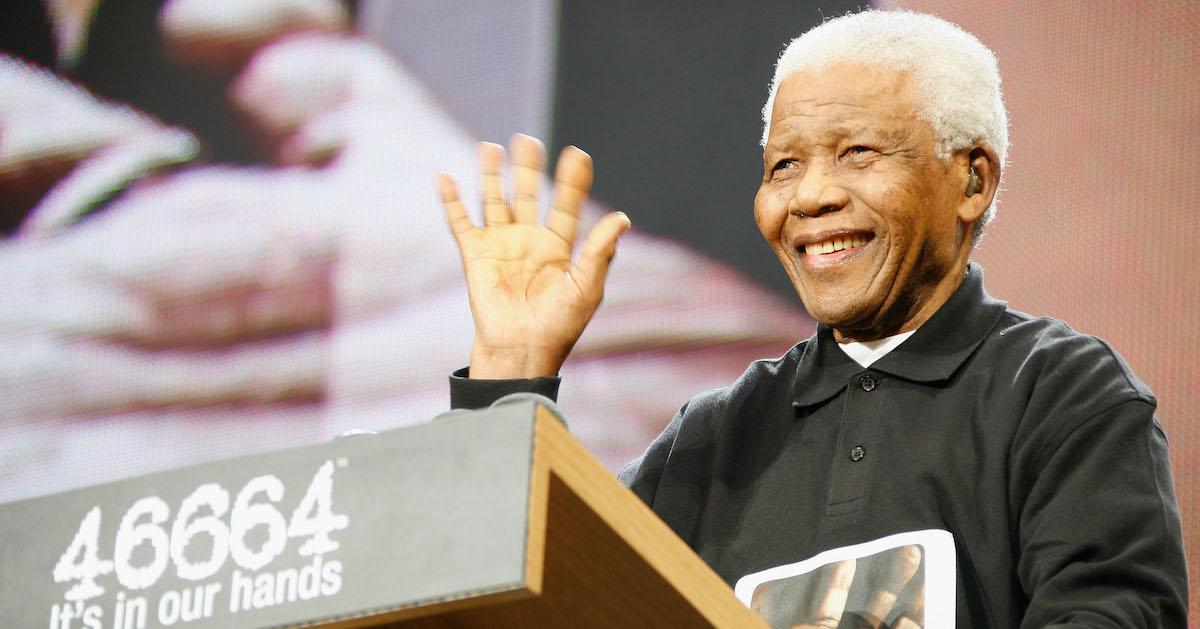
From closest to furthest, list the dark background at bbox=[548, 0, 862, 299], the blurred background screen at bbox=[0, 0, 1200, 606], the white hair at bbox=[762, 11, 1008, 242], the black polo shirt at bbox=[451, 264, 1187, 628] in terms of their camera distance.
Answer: the black polo shirt at bbox=[451, 264, 1187, 628] < the white hair at bbox=[762, 11, 1008, 242] < the blurred background screen at bbox=[0, 0, 1200, 606] < the dark background at bbox=[548, 0, 862, 299]

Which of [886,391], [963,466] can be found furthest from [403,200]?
[963,466]

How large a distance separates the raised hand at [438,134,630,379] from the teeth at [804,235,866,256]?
376mm

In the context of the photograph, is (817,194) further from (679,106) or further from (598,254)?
(679,106)

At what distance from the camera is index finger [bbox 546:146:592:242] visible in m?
1.37

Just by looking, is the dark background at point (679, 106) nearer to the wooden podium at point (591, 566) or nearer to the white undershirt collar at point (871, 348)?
the white undershirt collar at point (871, 348)

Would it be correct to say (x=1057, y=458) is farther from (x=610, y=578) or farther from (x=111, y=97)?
(x=111, y=97)

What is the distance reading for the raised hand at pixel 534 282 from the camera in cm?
139

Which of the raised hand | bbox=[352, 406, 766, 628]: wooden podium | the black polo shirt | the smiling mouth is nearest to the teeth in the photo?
the smiling mouth

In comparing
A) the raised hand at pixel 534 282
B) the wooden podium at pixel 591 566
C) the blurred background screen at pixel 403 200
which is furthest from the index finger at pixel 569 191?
the blurred background screen at pixel 403 200

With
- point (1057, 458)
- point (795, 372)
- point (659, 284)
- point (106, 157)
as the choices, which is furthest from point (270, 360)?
point (1057, 458)

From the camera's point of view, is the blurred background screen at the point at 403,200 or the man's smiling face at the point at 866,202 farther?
the blurred background screen at the point at 403,200

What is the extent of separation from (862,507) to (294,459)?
0.77 metres

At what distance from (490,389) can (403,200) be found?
1.43 metres

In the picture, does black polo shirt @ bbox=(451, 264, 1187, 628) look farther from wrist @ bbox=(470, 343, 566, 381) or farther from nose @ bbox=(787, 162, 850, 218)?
nose @ bbox=(787, 162, 850, 218)
